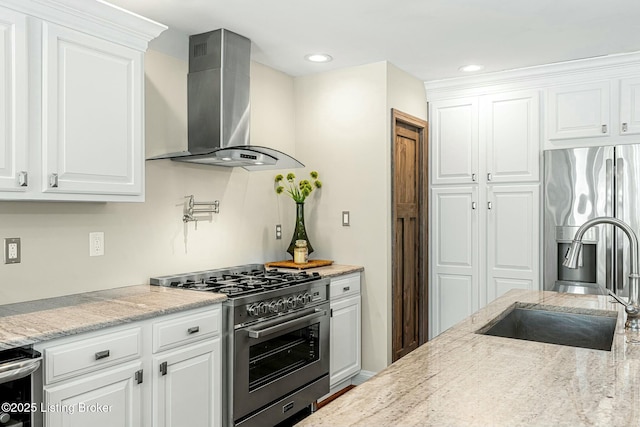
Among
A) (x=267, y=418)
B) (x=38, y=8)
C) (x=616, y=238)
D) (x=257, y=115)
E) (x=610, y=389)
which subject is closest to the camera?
(x=610, y=389)

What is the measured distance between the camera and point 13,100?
6.52ft

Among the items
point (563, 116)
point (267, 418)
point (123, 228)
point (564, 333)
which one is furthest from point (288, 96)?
point (564, 333)

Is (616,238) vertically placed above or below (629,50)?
below

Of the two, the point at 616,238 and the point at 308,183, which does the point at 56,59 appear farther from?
the point at 616,238

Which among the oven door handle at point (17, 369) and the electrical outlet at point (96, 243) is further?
the electrical outlet at point (96, 243)

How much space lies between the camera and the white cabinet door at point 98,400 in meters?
1.78

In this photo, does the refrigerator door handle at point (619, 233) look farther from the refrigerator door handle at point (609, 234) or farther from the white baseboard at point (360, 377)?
the white baseboard at point (360, 377)

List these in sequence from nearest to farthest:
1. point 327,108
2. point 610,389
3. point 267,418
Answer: point 610,389, point 267,418, point 327,108

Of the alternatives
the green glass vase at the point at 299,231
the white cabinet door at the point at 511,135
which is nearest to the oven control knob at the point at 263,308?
the green glass vase at the point at 299,231

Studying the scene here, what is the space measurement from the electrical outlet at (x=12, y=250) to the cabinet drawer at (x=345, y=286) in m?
1.83

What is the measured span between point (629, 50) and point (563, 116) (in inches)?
23.1

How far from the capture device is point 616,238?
11.0 ft

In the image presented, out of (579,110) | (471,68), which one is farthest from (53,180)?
(579,110)

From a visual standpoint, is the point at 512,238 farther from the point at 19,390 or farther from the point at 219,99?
Answer: the point at 19,390
